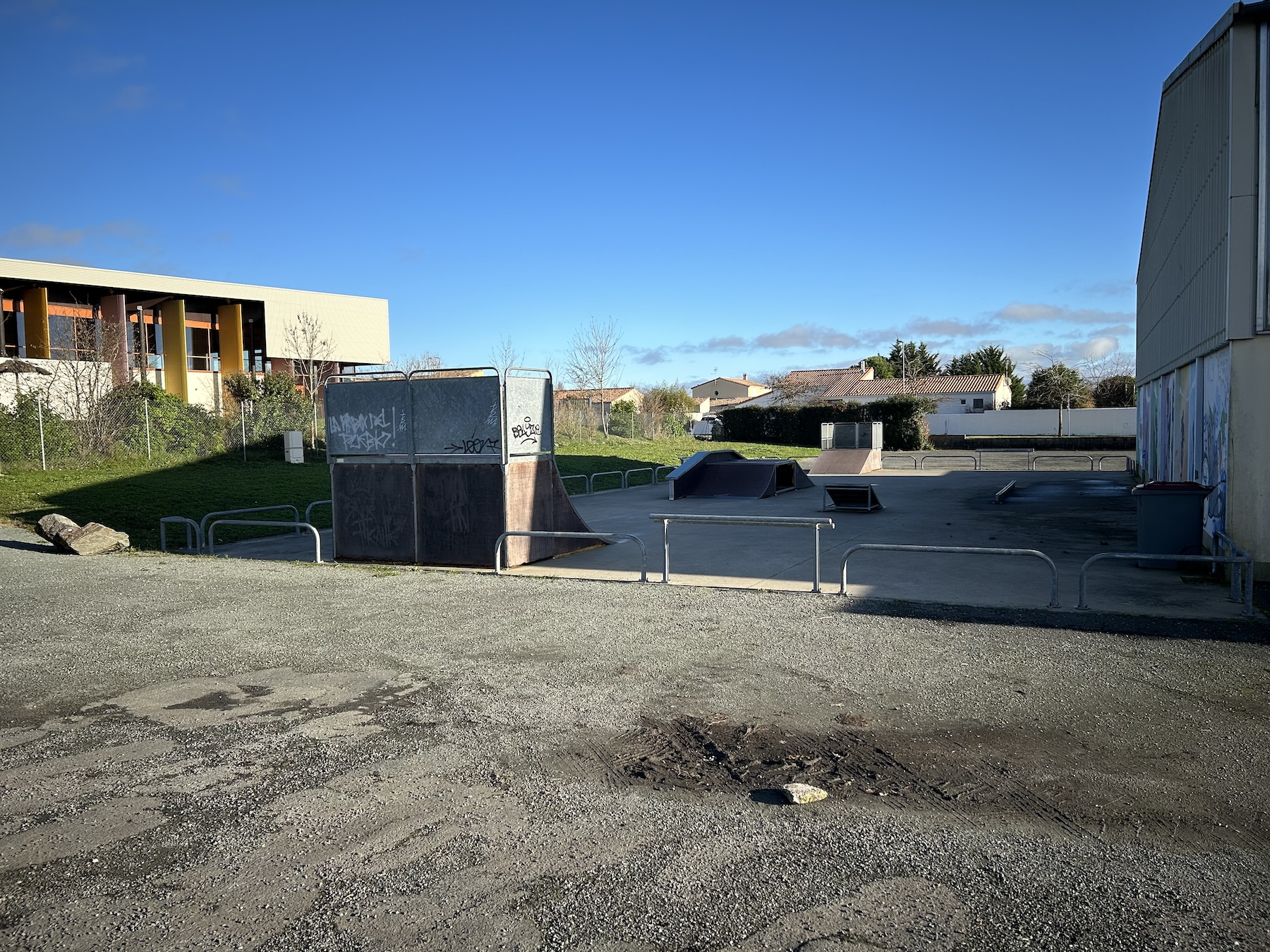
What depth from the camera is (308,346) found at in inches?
1682

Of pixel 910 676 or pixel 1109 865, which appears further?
pixel 910 676

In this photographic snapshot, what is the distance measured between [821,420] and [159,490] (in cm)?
3623

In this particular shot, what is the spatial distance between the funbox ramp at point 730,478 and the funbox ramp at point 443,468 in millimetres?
9940

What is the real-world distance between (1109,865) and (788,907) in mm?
1370

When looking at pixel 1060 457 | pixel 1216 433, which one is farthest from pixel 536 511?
pixel 1060 457

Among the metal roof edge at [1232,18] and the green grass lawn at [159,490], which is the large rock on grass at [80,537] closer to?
the green grass lawn at [159,490]

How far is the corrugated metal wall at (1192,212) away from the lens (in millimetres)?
10773

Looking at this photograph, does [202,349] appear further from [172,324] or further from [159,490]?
[159,490]

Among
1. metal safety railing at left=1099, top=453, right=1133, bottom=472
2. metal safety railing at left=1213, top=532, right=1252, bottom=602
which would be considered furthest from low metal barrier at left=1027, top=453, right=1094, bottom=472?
metal safety railing at left=1213, top=532, right=1252, bottom=602

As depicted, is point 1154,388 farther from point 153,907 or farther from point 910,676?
point 153,907

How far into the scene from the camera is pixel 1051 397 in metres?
68.6

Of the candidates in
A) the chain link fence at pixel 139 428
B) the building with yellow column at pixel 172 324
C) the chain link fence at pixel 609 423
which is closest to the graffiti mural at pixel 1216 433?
the chain link fence at pixel 139 428

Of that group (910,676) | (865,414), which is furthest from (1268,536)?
(865,414)

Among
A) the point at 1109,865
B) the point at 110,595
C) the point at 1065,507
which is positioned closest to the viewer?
the point at 1109,865
